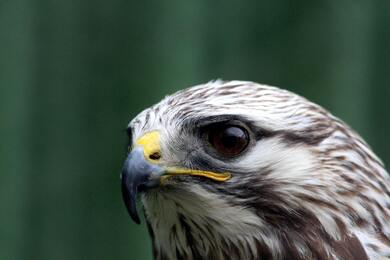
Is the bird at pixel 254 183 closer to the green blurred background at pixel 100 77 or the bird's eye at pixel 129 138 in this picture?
the bird's eye at pixel 129 138

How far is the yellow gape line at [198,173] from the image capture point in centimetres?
261

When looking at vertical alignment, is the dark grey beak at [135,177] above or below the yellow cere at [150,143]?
below

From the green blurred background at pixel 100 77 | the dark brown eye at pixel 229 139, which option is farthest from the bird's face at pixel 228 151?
the green blurred background at pixel 100 77

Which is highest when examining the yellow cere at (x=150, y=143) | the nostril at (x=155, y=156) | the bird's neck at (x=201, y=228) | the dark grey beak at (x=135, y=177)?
the yellow cere at (x=150, y=143)

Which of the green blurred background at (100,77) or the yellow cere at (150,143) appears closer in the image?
the yellow cere at (150,143)

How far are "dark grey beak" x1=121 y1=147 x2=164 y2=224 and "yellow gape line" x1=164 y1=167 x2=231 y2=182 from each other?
4cm

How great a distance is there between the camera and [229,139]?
8.64ft

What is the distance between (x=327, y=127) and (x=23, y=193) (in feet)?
6.50

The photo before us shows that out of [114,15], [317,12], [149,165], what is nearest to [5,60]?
[114,15]

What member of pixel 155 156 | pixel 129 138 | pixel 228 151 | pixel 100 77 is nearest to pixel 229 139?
pixel 228 151

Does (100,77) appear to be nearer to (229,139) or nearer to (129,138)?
(129,138)

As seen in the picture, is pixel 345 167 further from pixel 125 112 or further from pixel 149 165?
pixel 125 112

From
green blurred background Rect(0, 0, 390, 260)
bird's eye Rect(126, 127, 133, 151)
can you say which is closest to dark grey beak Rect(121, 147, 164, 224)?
bird's eye Rect(126, 127, 133, 151)

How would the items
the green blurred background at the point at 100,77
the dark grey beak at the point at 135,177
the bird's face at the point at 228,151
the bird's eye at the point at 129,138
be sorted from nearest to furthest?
the dark grey beak at the point at 135,177 → the bird's face at the point at 228,151 → the bird's eye at the point at 129,138 → the green blurred background at the point at 100,77
